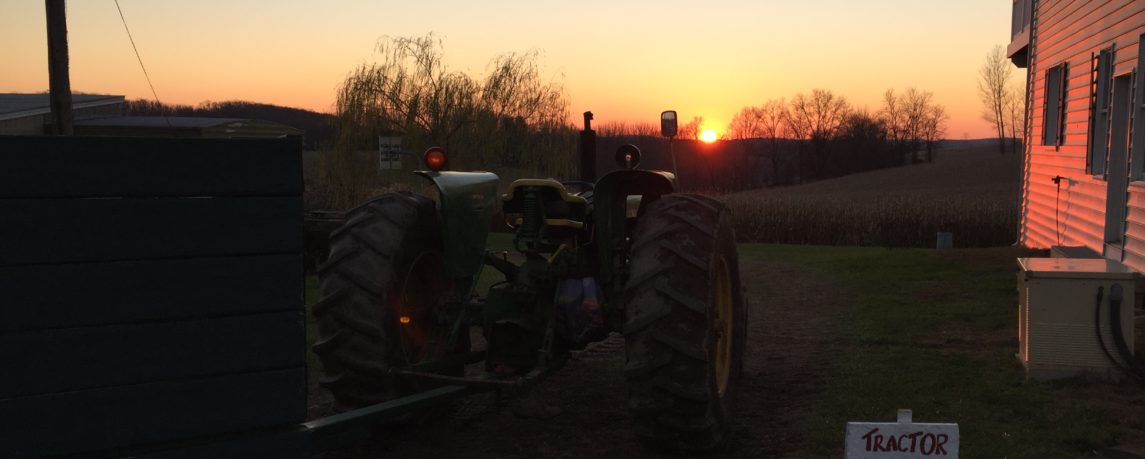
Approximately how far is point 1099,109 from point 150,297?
12367 mm

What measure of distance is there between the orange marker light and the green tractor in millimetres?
17

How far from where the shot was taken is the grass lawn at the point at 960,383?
5.57 meters

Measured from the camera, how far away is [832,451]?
5.33 m

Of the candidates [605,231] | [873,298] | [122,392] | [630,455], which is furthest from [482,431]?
[873,298]

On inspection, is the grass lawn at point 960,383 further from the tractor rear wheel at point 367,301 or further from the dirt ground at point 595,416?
the tractor rear wheel at point 367,301

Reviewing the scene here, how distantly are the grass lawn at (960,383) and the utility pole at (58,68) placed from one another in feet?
12.3

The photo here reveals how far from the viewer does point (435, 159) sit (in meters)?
5.70

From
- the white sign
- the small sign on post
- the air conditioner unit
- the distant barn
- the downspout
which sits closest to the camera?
the white sign

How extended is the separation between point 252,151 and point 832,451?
3419 millimetres

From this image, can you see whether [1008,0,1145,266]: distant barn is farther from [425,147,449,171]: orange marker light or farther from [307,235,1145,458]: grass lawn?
[425,147,449,171]: orange marker light

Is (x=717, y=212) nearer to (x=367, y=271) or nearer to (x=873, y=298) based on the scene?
(x=367, y=271)

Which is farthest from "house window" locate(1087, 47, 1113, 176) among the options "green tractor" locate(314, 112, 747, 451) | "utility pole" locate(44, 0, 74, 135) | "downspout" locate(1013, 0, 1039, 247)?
"utility pole" locate(44, 0, 74, 135)

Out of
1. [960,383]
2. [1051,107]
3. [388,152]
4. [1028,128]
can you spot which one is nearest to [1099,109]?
[1051,107]

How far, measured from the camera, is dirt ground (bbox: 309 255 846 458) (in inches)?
217
